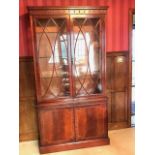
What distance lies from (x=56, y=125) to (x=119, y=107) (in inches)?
51.9

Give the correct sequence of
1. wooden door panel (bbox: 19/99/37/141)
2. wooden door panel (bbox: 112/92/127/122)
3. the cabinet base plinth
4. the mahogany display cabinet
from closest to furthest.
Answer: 1. the mahogany display cabinet
2. the cabinet base plinth
3. wooden door panel (bbox: 19/99/37/141)
4. wooden door panel (bbox: 112/92/127/122)

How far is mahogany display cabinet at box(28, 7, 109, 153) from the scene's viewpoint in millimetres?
3062

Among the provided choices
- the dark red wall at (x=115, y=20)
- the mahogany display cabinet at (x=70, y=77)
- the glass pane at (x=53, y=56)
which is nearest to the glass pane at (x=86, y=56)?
the mahogany display cabinet at (x=70, y=77)

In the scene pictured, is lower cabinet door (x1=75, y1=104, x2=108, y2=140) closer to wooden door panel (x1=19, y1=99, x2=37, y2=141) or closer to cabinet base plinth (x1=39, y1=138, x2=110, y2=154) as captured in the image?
cabinet base plinth (x1=39, y1=138, x2=110, y2=154)

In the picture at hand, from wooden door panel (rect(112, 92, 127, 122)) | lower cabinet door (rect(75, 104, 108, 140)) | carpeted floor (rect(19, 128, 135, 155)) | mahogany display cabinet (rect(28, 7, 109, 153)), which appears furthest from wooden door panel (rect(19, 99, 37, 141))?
wooden door panel (rect(112, 92, 127, 122))

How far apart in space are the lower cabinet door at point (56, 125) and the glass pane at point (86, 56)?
14.3 inches

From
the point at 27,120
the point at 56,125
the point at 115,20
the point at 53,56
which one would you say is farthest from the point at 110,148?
the point at 115,20

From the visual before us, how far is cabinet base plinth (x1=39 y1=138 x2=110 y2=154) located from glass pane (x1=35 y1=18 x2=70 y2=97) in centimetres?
75

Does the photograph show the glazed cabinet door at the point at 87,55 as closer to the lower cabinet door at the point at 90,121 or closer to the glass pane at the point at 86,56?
the glass pane at the point at 86,56

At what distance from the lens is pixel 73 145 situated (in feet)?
10.7

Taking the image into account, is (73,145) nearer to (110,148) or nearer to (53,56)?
(110,148)

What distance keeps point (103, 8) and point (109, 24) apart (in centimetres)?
63

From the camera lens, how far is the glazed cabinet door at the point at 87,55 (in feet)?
10.3
